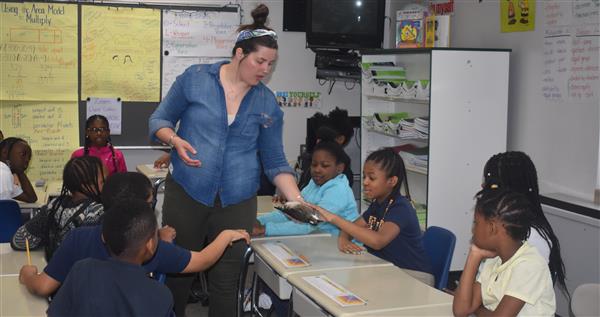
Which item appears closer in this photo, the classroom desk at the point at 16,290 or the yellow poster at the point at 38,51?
the classroom desk at the point at 16,290

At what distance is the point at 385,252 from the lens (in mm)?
3203

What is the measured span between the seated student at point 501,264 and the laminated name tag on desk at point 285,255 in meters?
0.80

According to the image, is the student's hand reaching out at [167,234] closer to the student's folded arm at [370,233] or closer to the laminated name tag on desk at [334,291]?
the laminated name tag on desk at [334,291]

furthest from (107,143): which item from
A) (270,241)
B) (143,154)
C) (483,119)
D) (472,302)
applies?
(472,302)

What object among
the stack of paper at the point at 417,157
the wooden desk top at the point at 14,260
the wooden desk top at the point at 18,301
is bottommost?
the wooden desk top at the point at 18,301

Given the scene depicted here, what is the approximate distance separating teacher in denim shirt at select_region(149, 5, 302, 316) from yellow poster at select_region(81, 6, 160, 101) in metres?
3.45

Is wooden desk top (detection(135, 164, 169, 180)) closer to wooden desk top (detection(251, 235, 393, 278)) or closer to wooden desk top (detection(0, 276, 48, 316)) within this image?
wooden desk top (detection(251, 235, 393, 278))

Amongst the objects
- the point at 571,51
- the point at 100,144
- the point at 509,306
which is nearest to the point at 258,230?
the point at 509,306

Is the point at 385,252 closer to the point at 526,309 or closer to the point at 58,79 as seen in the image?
the point at 526,309

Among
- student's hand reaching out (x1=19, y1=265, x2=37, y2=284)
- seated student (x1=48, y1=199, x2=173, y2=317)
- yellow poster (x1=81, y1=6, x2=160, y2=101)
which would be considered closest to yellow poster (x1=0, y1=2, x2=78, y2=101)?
yellow poster (x1=81, y1=6, x2=160, y2=101)

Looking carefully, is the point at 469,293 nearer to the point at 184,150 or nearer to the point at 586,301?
the point at 586,301

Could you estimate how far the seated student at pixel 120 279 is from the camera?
75.8 inches

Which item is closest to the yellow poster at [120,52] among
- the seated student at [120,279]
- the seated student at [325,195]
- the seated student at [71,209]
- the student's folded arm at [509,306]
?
the seated student at [325,195]

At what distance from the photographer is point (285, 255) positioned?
9.90 feet
